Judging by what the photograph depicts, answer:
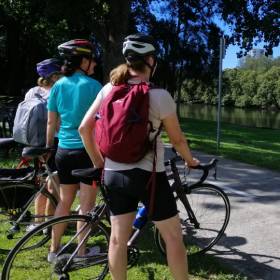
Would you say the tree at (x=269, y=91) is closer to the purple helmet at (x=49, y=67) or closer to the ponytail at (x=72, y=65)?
the purple helmet at (x=49, y=67)

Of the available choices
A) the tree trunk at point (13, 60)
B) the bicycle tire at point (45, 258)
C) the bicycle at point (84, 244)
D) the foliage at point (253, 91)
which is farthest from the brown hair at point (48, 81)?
the foliage at point (253, 91)

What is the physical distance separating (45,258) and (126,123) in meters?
1.96

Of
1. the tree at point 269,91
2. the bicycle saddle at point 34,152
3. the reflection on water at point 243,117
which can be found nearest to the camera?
the bicycle saddle at point 34,152

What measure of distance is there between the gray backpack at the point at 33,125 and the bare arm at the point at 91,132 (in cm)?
172

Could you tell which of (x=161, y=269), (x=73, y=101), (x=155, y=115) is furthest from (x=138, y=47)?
(x=161, y=269)

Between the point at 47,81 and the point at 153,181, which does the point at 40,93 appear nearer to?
the point at 47,81

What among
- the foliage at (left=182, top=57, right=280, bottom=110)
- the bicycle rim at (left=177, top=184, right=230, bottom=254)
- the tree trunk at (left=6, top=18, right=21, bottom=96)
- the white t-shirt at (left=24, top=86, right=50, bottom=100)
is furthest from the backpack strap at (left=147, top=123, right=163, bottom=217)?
the foliage at (left=182, top=57, right=280, bottom=110)

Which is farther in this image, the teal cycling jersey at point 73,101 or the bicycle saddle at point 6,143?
the bicycle saddle at point 6,143

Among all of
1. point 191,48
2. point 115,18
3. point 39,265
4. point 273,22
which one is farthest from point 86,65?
point 191,48

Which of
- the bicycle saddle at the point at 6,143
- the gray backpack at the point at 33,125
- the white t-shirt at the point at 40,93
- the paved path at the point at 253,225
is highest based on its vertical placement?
the white t-shirt at the point at 40,93

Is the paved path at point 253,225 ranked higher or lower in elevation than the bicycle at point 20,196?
lower

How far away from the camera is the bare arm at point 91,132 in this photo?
327 cm

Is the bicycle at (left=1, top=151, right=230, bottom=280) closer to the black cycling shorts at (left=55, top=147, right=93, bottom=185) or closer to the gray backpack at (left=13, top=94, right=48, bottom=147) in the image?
the black cycling shorts at (left=55, top=147, right=93, bottom=185)

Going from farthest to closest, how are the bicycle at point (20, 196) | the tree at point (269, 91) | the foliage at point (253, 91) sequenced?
the foliage at point (253, 91) < the tree at point (269, 91) < the bicycle at point (20, 196)
